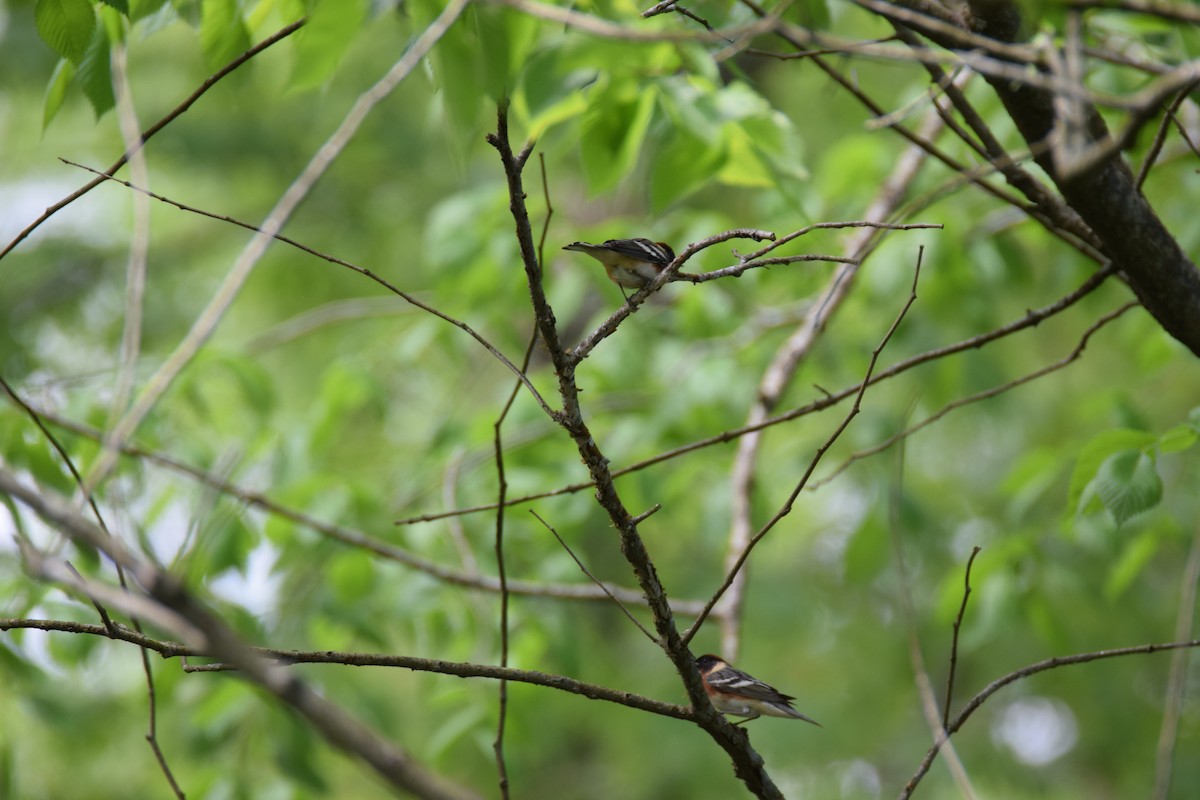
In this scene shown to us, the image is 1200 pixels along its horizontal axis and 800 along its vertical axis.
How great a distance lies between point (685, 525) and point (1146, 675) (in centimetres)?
329

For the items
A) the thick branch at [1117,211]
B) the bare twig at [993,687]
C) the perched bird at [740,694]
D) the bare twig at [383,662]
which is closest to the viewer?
the bare twig at [383,662]

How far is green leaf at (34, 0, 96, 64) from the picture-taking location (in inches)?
77.8

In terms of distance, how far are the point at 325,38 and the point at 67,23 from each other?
717 millimetres

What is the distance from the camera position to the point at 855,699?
7.50 metres

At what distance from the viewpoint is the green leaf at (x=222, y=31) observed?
2.35 m

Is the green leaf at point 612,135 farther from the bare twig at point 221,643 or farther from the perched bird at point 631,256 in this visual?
the bare twig at point 221,643

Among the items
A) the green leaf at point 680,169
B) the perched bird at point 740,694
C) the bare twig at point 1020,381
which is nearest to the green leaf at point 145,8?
the green leaf at point 680,169

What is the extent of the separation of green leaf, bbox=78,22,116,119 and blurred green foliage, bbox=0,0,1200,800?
12 millimetres

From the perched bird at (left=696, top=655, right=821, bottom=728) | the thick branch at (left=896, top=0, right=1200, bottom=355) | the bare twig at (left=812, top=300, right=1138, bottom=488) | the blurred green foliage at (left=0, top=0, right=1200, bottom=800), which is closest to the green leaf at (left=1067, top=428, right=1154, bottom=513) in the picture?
the blurred green foliage at (left=0, top=0, right=1200, bottom=800)

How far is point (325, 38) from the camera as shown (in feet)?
5.19

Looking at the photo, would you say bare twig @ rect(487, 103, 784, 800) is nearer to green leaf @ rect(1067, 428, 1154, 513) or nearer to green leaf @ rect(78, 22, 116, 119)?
green leaf @ rect(78, 22, 116, 119)

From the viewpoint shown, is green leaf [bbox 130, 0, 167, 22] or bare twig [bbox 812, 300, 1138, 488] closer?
green leaf [bbox 130, 0, 167, 22]

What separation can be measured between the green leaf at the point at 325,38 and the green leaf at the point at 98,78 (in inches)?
A: 34.4

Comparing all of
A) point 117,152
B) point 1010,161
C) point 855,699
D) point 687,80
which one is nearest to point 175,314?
point 117,152
